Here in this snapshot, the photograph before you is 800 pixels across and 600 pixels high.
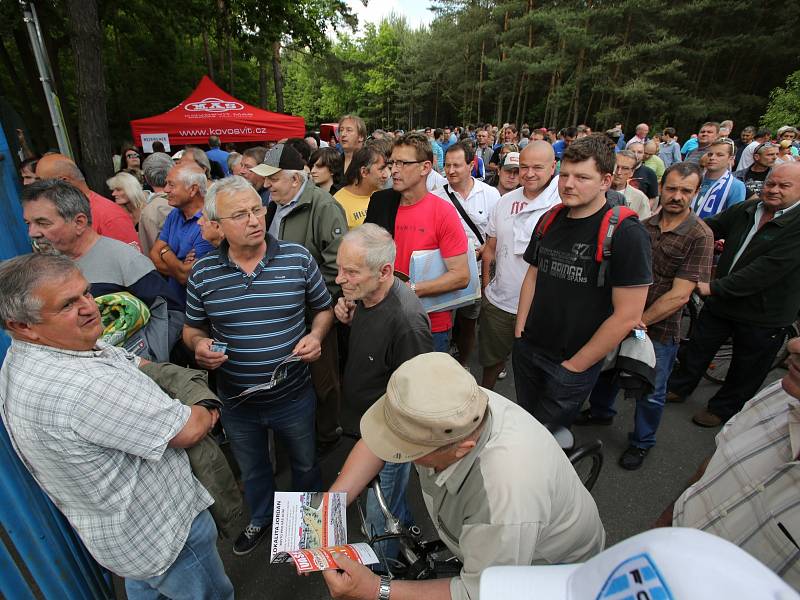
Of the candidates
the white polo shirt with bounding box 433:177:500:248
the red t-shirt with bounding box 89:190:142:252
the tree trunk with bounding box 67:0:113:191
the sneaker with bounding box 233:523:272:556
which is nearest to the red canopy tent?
the tree trunk with bounding box 67:0:113:191

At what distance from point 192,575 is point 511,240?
290cm

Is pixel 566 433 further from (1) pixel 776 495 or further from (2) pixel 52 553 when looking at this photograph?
(2) pixel 52 553

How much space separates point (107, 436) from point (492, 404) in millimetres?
1302

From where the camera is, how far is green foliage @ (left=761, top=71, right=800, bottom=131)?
16094 millimetres

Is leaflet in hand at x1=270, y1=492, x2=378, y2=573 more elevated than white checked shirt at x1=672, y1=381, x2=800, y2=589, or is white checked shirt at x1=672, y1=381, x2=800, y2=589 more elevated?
white checked shirt at x1=672, y1=381, x2=800, y2=589

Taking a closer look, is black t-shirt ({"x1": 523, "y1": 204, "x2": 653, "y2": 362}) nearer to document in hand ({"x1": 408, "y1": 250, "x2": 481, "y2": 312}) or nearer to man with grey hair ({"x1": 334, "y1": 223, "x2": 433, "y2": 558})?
document in hand ({"x1": 408, "y1": 250, "x2": 481, "y2": 312})

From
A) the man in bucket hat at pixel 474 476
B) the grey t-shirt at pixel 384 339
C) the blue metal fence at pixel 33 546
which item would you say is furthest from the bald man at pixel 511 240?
the blue metal fence at pixel 33 546

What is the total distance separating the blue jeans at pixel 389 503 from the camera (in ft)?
6.61

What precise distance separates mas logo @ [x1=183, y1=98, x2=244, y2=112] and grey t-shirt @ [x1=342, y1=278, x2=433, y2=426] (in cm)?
1230

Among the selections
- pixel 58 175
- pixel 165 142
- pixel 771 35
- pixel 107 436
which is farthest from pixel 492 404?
pixel 771 35

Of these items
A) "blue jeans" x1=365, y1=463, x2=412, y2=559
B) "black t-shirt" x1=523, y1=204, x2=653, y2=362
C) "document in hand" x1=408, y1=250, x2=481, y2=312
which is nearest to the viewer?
"blue jeans" x1=365, y1=463, x2=412, y2=559

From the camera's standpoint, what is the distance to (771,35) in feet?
66.9

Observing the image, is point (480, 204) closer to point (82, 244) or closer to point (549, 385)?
point (549, 385)

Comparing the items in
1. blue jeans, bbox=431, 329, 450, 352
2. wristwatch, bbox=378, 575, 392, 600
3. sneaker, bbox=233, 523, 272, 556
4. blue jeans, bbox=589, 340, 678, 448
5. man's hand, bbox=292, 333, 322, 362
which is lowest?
sneaker, bbox=233, 523, 272, 556
